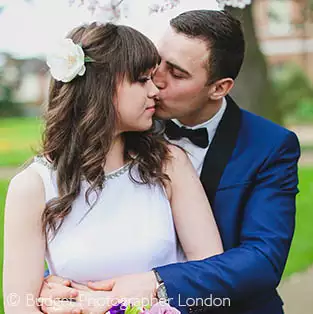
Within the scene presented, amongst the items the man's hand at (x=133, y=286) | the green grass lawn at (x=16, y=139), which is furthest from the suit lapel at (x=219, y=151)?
the green grass lawn at (x=16, y=139)

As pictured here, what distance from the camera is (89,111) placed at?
9.27 feet

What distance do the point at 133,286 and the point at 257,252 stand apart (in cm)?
48

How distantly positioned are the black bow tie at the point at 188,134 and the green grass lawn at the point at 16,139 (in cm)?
855

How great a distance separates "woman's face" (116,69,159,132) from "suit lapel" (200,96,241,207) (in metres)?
0.34

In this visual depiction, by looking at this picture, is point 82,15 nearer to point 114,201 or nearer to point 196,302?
point 114,201

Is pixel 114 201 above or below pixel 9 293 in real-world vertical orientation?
above

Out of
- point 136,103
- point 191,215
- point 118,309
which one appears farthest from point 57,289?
point 136,103

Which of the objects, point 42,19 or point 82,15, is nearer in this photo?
point 82,15

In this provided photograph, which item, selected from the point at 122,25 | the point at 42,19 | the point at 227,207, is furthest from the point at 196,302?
the point at 42,19

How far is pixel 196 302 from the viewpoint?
2.82 metres

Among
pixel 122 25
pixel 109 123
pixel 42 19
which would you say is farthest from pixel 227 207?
pixel 42 19

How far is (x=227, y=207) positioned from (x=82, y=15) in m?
0.92

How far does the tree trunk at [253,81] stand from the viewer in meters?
8.91

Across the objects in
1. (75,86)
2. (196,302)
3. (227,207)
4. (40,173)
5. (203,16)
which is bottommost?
(196,302)
